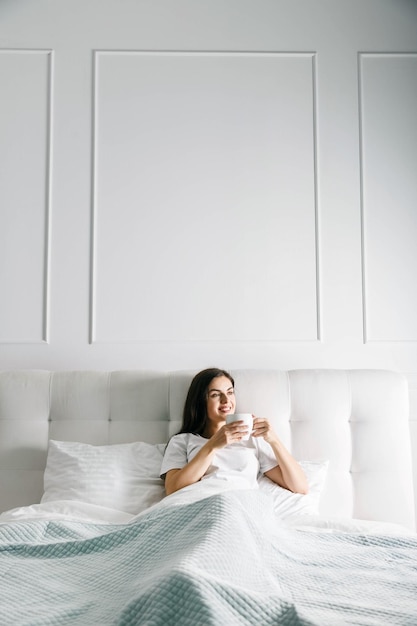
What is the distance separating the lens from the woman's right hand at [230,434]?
2260mm

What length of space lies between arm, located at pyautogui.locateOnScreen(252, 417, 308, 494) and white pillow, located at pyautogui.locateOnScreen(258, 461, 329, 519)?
27mm

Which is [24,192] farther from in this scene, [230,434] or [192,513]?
[192,513]

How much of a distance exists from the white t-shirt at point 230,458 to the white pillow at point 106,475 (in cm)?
8

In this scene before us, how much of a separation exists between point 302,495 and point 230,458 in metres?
0.27

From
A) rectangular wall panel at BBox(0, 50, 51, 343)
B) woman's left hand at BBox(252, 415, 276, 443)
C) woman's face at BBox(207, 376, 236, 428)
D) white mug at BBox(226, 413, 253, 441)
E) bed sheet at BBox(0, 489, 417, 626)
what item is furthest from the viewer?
rectangular wall panel at BBox(0, 50, 51, 343)

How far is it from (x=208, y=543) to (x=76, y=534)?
556 millimetres

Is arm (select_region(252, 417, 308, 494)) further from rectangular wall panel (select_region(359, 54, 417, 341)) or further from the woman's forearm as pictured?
rectangular wall panel (select_region(359, 54, 417, 341))

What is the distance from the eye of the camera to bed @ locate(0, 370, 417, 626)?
49.2 inches

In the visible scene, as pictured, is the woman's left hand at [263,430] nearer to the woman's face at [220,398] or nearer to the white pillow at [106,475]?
the woman's face at [220,398]

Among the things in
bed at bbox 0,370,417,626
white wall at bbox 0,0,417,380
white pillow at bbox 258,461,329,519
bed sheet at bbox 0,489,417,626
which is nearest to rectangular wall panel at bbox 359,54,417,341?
white wall at bbox 0,0,417,380

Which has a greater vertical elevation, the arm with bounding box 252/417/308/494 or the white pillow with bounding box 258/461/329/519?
the arm with bounding box 252/417/308/494

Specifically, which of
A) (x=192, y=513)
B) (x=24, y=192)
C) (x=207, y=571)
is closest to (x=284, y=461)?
(x=192, y=513)

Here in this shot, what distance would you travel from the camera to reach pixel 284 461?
2355mm

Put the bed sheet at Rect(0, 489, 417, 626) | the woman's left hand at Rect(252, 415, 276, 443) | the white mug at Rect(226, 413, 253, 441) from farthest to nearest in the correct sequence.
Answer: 1. the woman's left hand at Rect(252, 415, 276, 443)
2. the white mug at Rect(226, 413, 253, 441)
3. the bed sheet at Rect(0, 489, 417, 626)
